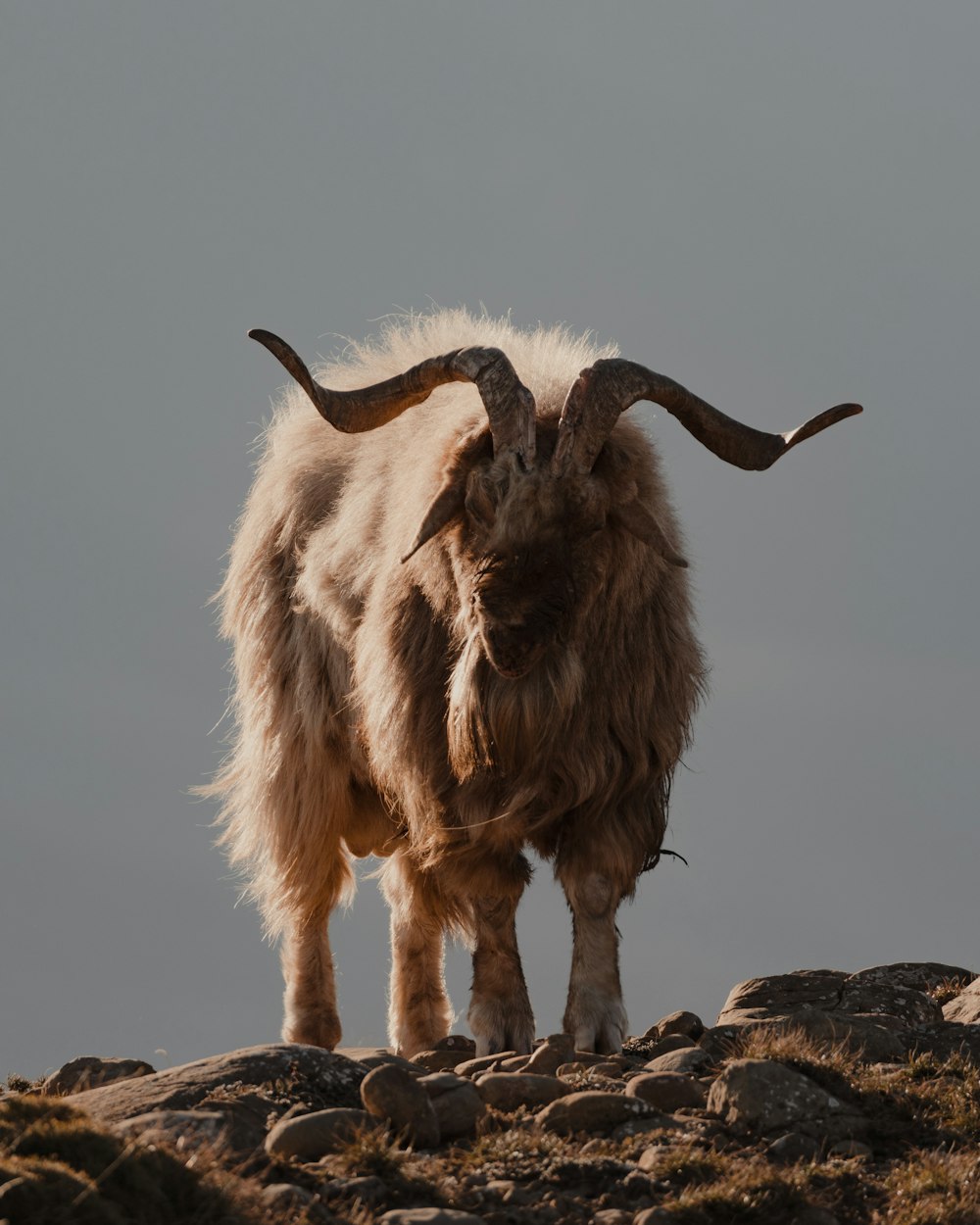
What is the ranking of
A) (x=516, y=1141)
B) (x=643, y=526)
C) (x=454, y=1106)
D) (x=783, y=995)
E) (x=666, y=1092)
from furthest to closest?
(x=783, y=995), (x=643, y=526), (x=666, y=1092), (x=454, y=1106), (x=516, y=1141)

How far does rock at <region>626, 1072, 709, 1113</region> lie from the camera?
5.95 metres

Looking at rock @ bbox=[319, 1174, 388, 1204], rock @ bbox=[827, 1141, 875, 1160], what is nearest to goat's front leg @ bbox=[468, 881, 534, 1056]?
rock @ bbox=[827, 1141, 875, 1160]

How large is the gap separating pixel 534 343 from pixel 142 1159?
5.08 meters

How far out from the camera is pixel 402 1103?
17.9 ft

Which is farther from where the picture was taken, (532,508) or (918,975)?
(918,975)

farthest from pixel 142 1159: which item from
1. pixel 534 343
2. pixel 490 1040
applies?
pixel 534 343

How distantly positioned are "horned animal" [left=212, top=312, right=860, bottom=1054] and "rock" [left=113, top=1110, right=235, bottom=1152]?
2585mm

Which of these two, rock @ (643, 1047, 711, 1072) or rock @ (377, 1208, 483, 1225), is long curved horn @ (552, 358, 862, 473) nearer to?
rock @ (643, 1047, 711, 1072)

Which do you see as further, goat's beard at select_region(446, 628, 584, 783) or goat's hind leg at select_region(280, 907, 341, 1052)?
goat's hind leg at select_region(280, 907, 341, 1052)

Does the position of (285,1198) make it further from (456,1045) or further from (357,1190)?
(456,1045)

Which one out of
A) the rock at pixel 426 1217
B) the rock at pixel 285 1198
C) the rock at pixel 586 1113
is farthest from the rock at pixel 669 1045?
the rock at pixel 285 1198

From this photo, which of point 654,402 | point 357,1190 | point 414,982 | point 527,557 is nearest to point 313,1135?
point 357,1190

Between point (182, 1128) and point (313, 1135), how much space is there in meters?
0.38

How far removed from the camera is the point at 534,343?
28.6 ft
